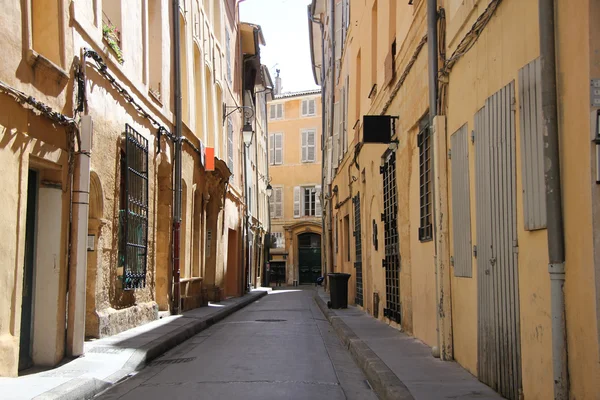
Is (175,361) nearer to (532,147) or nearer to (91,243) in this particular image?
(91,243)

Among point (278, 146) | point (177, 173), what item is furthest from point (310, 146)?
point (177, 173)

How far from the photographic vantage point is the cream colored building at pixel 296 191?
149 feet

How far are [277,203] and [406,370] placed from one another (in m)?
39.3

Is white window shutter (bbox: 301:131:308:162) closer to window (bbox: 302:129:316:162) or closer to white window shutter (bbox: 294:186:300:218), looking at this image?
window (bbox: 302:129:316:162)

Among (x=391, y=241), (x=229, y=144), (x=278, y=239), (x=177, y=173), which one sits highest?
(x=229, y=144)

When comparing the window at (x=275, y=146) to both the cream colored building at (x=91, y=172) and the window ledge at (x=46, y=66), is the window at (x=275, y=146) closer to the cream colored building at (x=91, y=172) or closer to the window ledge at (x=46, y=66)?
the cream colored building at (x=91, y=172)

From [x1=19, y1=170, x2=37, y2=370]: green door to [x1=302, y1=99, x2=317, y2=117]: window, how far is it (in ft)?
129

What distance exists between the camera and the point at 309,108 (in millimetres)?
46438

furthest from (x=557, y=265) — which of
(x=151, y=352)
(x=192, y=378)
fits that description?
(x=151, y=352)

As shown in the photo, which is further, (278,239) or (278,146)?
(278,146)

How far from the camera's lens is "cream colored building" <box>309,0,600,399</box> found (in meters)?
3.99

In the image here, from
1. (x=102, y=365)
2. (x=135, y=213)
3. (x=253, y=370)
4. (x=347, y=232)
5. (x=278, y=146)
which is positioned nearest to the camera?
(x=102, y=365)

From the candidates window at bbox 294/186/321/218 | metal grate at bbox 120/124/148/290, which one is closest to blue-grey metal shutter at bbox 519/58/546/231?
metal grate at bbox 120/124/148/290

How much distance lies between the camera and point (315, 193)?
45406mm
